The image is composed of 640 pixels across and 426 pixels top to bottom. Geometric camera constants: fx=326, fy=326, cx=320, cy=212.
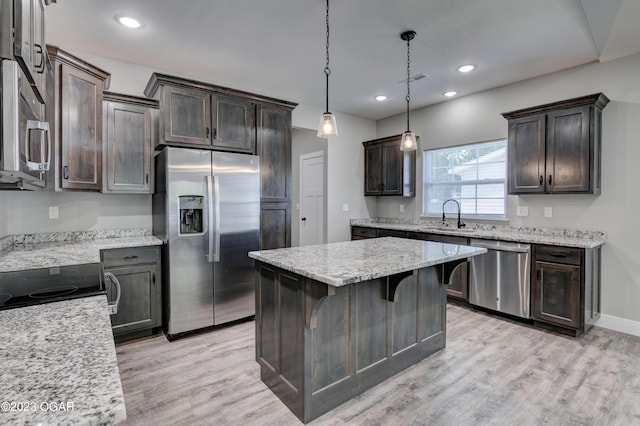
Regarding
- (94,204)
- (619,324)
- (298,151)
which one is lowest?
(619,324)

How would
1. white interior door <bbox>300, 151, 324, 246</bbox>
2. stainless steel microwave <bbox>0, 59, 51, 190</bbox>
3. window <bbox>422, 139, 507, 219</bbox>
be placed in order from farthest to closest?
1. white interior door <bbox>300, 151, 324, 246</bbox>
2. window <bbox>422, 139, 507, 219</bbox>
3. stainless steel microwave <bbox>0, 59, 51, 190</bbox>

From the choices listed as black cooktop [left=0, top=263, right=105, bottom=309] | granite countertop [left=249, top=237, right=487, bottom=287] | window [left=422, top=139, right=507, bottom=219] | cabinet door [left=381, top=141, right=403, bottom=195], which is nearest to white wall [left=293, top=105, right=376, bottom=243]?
cabinet door [left=381, top=141, right=403, bottom=195]

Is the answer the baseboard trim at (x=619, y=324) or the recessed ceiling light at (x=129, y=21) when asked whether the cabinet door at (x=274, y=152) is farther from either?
the baseboard trim at (x=619, y=324)

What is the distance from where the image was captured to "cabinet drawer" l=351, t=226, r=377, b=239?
5.19 meters

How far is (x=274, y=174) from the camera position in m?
3.90

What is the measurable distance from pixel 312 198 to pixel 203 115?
3.03 metres

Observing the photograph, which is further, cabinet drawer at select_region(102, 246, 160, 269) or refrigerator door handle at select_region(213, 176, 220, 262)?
refrigerator door handle at select_region(213, 176, 220, 262)

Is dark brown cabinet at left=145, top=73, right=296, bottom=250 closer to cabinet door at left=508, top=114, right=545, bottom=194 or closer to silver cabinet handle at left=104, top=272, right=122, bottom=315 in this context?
silver cabinet handle at left=104, top=272, right=122, bottom=315

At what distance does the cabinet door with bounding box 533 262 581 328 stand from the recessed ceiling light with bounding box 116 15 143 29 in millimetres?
4387

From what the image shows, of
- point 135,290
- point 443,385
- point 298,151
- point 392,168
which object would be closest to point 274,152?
point 135,290

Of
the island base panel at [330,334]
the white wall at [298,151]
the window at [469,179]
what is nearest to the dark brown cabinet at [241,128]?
the island base panel at [330,334]

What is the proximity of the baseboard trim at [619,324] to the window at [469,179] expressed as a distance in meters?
1.49

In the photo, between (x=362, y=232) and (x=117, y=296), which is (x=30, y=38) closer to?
(x=117, y=296)

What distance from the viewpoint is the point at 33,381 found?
27.2 inches
